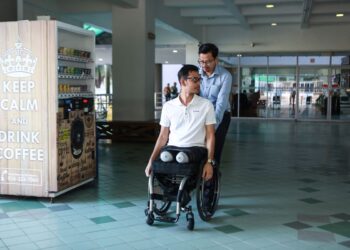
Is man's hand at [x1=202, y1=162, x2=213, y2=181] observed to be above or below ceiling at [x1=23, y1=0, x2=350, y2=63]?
below

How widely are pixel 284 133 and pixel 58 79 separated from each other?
8474mm

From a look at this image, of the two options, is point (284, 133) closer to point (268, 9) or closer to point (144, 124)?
point (268, 9)

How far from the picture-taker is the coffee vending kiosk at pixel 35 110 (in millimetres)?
4418

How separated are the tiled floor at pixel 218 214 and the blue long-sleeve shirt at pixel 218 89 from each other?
1.00 m

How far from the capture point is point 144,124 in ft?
30.2

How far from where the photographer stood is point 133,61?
9.17 meters

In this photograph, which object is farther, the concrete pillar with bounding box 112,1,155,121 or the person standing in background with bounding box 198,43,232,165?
the concrete pillar with bounding box 112,1,155,121

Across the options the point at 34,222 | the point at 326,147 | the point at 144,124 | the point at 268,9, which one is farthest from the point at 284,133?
the point at 34,222

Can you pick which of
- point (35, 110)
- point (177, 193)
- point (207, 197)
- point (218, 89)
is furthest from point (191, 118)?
point (35, 110)

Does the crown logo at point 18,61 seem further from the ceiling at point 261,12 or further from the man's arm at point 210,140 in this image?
the ceiling at point 261,12

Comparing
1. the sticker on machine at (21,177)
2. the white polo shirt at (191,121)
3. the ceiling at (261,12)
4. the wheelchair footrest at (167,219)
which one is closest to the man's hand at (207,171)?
the white polo shirt at (191,121)

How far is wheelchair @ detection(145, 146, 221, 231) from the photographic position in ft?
11.8

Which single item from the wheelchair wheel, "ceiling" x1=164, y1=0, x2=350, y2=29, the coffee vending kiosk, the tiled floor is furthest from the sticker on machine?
"ceiling" x1=164, y1=0, x2=350, y2=29

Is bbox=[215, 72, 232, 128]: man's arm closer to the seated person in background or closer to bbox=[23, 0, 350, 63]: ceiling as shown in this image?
the seated person in background
